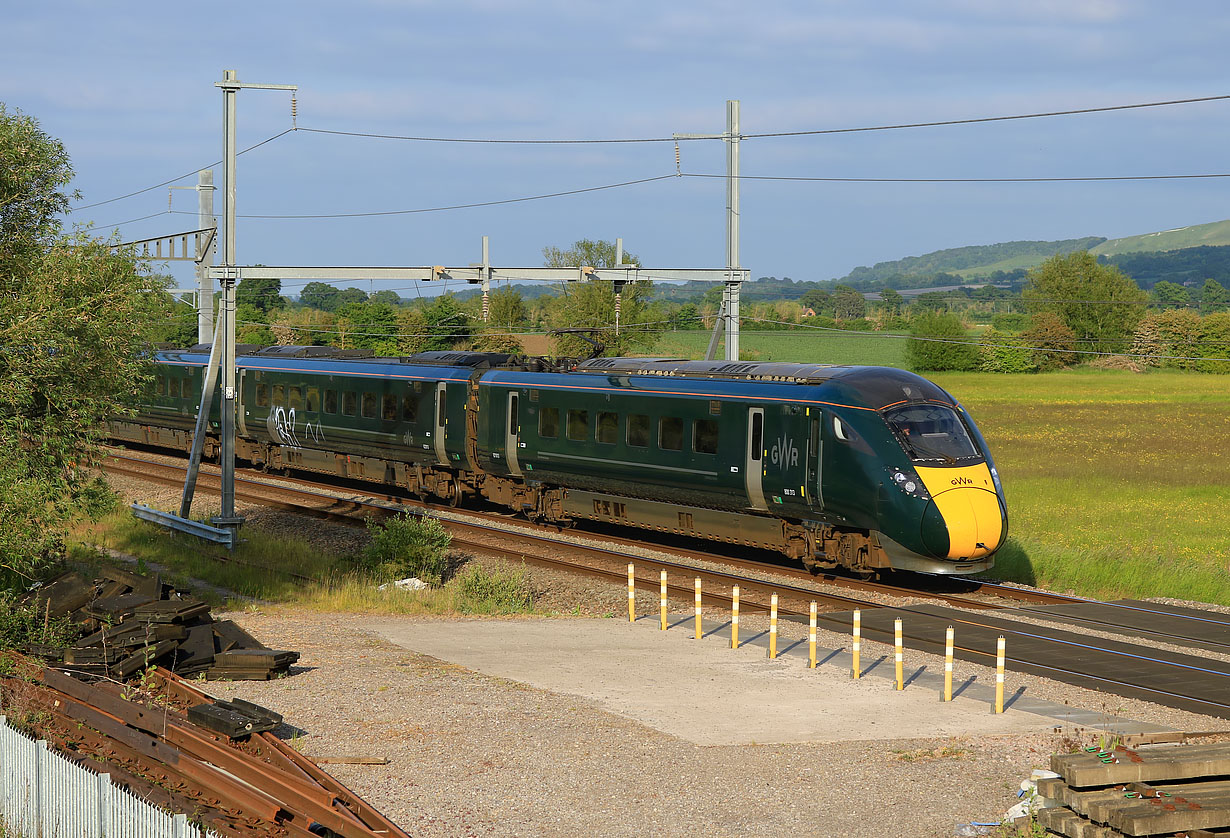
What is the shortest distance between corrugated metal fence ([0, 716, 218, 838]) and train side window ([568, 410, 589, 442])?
16113mm

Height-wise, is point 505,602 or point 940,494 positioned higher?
point 940,494

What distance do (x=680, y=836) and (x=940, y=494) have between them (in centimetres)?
1137

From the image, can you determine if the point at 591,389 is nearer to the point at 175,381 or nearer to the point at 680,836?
the point at 680,836

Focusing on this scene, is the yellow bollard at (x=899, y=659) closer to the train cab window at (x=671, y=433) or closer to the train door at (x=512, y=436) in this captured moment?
the train cab window at (x=671, y=433)

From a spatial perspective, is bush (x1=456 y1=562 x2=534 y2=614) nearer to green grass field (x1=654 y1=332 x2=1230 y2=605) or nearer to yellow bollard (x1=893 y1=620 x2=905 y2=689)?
yellow bollard (x1=893 y1=620 x2=905 y2=689)

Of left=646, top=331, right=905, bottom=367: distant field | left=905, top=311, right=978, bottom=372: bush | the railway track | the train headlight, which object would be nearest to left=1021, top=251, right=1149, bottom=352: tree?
left=905, top=311, right=978, bottom=372: bush

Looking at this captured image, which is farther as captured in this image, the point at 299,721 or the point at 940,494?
the point at 940,494

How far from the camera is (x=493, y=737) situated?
1122 centimetres

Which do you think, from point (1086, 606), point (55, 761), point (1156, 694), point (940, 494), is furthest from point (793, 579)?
point (55, 761)

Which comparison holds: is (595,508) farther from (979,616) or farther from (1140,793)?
(1140,793)

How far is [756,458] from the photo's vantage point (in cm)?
2169

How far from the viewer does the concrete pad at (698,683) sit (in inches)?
467

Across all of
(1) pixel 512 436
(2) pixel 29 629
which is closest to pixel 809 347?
(1) pixel 512 436

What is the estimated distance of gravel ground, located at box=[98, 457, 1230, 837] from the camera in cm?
923
